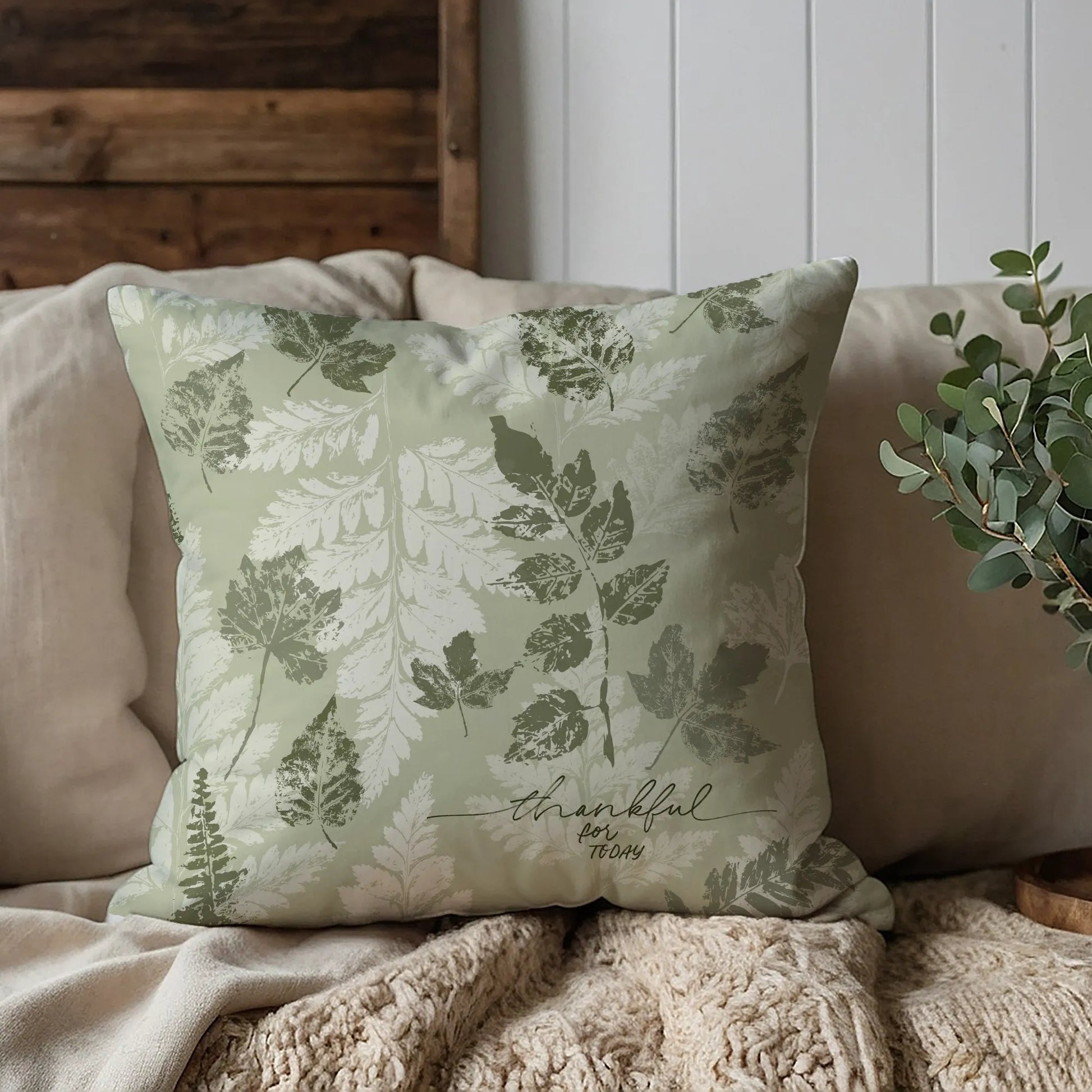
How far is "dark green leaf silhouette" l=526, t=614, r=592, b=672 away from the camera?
2.39 ft

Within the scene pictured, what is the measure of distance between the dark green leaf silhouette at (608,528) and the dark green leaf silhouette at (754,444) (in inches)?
2.1

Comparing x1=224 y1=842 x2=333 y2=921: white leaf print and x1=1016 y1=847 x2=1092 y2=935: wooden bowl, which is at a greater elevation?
x1=224 y1=842 x2=333 y2=921: white leaf print

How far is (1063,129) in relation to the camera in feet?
4.25

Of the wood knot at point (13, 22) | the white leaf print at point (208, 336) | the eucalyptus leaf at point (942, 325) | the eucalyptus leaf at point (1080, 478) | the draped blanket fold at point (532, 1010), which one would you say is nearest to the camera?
the draped blanket fold at point (532, 1010)

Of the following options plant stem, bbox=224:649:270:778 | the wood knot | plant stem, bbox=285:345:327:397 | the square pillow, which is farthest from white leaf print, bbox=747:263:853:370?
the wood knot

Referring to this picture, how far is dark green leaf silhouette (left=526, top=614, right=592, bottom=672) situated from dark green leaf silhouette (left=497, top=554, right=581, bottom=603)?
0.05ft

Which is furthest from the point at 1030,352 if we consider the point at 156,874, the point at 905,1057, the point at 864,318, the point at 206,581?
the point at 156,874

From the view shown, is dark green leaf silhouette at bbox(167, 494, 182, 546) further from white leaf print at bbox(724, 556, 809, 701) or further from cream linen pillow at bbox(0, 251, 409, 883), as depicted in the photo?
white leaf print at bbox(724, 556, 809, 701)

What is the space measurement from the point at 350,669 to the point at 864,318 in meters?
0.61

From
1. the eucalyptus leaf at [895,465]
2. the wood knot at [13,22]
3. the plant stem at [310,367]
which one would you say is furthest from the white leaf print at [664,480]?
the wood knot at [13,22]

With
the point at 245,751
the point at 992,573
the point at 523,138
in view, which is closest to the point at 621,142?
the point at 523,138

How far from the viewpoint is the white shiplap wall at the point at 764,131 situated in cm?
126

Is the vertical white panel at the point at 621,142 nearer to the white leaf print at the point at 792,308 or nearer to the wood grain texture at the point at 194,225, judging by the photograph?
the wood grain texture at the point at 194,225

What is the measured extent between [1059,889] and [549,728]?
0.43m
